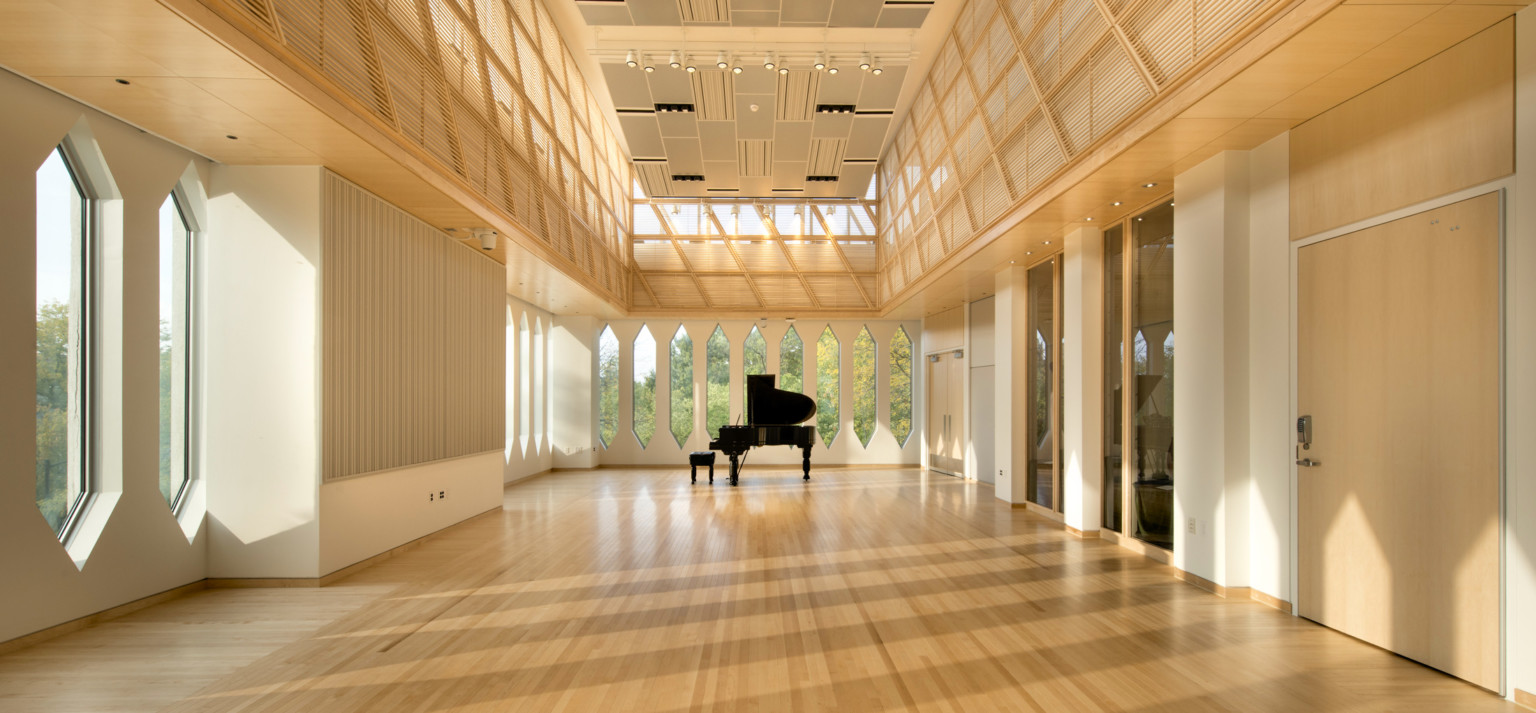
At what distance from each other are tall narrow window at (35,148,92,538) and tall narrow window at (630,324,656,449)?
981cm

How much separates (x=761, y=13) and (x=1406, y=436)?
582 centimetres

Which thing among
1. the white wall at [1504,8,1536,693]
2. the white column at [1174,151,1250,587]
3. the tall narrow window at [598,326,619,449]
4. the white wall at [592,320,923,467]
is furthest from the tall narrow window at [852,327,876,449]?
the white wall at [1504,8,1536,693]

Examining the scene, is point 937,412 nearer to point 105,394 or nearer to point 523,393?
point 523,393

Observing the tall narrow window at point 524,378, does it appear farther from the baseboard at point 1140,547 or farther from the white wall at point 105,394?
the baseboard at point 1140,547

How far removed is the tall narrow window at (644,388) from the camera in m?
13.9

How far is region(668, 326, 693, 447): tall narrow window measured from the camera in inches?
551

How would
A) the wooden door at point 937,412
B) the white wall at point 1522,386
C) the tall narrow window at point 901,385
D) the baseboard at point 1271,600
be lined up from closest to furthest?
the white wall at point 1522,386 → the baseboard at point 1271,600 → the wooden door at point 937,412 → the tall narrow window at point 901,385

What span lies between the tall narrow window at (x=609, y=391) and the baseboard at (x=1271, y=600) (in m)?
10.8

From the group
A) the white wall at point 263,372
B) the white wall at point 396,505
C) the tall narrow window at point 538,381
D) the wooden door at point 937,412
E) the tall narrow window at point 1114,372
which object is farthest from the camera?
the wooden door at point 937,412

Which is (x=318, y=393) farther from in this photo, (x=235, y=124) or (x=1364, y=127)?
(x=1364, y=127)

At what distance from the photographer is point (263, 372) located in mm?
5066

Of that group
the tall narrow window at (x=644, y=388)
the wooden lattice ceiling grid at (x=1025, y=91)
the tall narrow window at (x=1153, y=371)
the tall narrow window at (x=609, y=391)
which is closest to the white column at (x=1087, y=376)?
the tall narrow window at (x=1153, y=371)

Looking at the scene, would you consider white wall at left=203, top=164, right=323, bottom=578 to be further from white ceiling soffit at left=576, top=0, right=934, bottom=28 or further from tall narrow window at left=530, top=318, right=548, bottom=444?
tall narrow window at left=530, top=318, right=548, bottom=444

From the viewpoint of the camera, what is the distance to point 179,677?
3369mm
